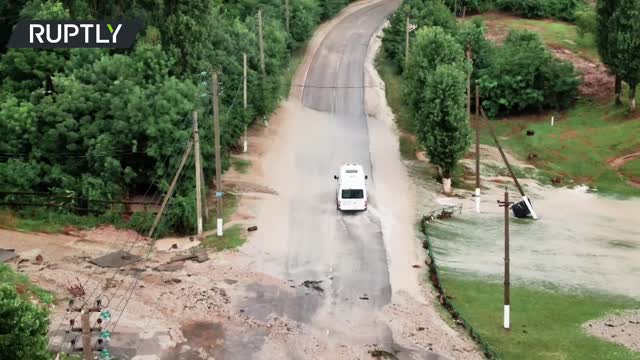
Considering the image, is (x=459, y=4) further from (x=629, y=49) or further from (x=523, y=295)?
(x=523, y=295)

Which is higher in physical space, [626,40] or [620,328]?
[626,40]

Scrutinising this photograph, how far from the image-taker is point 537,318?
3366 centimetres

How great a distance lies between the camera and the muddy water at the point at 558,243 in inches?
1510

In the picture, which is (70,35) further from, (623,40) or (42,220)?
(623,40)

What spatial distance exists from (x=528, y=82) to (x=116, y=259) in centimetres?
4213

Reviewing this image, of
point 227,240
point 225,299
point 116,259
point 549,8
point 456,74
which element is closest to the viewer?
point 225,299

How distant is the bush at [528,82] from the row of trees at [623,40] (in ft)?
13.6

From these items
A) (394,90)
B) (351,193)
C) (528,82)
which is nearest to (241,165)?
(351,193)

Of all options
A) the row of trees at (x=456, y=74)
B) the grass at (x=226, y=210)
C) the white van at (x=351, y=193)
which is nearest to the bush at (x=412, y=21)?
the row of trees at (x=456, y=74)

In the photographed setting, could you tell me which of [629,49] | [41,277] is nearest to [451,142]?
[629,49]

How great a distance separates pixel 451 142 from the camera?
48875mm

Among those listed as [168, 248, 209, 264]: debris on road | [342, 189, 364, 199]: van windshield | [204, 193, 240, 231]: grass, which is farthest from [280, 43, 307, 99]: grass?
[168, 248, 209, 264]: debris on road

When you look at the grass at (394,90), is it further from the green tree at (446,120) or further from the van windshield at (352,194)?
the van windshield at (352,194)

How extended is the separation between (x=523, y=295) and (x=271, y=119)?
1243 inches
